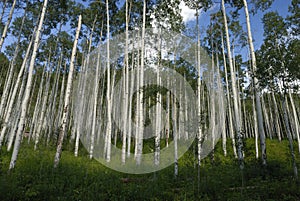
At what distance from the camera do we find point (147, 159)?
12.6m

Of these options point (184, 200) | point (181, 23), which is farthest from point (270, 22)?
point (184, 200)

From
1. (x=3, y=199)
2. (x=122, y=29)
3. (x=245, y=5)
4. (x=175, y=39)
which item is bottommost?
(x=3, y=199)

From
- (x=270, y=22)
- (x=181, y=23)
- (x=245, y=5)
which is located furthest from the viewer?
(x=270, y=22)

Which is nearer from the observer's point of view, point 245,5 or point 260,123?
point 260,123

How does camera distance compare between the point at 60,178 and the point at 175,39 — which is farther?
the point at 175,39

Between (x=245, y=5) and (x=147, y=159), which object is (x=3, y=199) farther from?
(x=245, y=5)

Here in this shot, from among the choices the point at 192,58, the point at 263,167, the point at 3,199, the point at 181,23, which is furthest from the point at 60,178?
the point at 192,58

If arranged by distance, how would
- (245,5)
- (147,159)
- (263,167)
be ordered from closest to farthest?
(263,167), (245,5), (147,159)

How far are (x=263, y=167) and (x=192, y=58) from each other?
11759mm

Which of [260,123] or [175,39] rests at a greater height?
[175,39]

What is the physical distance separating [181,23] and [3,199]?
13252mm

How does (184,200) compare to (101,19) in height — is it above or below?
below

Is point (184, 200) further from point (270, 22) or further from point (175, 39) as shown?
point (270, 22)

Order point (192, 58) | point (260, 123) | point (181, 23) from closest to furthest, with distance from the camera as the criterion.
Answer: point (260, 123) → point (181, 23) → point (192, 58)
